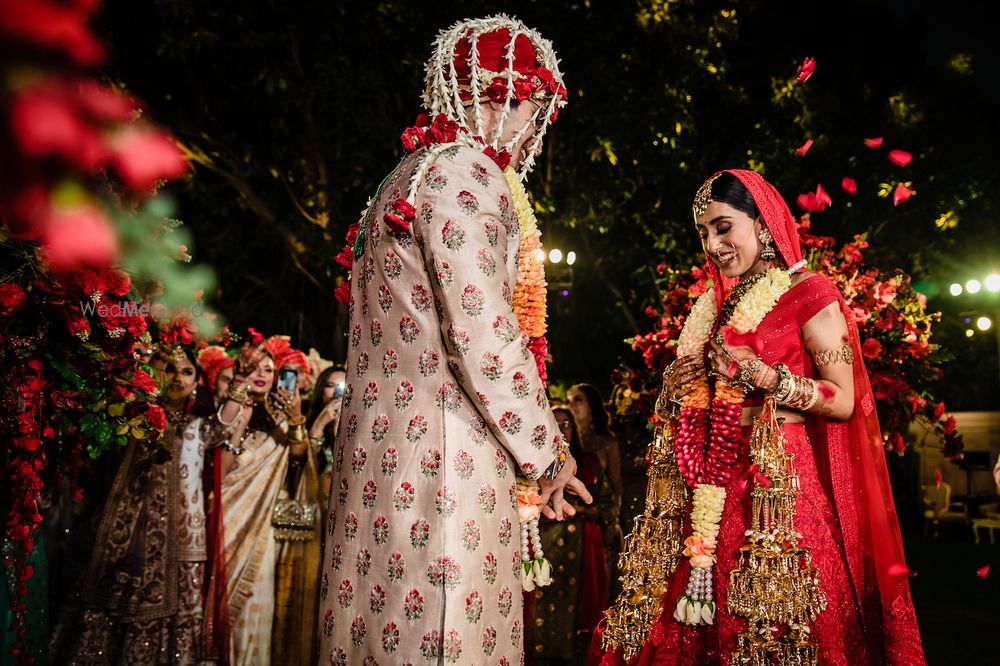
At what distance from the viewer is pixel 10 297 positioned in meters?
2.99

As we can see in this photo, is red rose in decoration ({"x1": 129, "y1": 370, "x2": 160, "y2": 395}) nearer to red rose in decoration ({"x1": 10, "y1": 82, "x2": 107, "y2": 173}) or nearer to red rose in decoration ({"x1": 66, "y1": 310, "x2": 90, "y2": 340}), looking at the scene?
red rose in decoration ({"x1": 66, "y1": 310, "x2": 90, "y2": 340})

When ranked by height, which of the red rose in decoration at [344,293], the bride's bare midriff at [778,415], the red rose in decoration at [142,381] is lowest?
A: the bride's bare midriff at [778,415]

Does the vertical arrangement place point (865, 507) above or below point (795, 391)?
below

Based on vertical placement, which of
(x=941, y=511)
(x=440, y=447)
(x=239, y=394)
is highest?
(x=941, y=511)

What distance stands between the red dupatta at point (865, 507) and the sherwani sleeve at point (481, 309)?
142 cm

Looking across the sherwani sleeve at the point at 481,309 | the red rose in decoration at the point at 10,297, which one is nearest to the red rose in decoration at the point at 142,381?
the red rose in decoration at the point at 10,297

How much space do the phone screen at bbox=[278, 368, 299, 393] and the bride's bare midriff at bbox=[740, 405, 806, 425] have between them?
387cm

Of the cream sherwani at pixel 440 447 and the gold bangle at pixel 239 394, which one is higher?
the gold bangle at pixel 239 394

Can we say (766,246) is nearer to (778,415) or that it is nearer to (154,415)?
(778,415)

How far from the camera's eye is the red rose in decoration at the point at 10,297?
9.78 feet

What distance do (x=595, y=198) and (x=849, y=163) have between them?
15.2 feet

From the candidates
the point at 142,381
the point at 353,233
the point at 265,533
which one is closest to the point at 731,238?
the point at 353,233

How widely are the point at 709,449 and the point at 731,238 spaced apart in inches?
33.7

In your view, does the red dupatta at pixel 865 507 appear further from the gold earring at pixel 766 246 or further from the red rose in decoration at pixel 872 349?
the red rose in decoration at pixel 872 349
